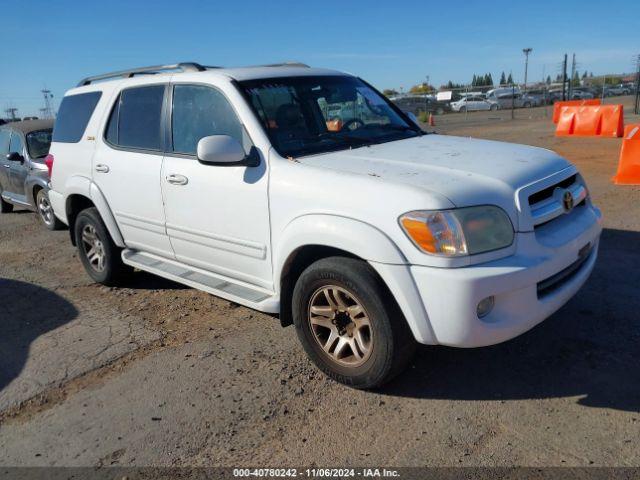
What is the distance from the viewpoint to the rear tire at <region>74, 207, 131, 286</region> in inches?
211

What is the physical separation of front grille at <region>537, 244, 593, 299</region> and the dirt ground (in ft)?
1.96

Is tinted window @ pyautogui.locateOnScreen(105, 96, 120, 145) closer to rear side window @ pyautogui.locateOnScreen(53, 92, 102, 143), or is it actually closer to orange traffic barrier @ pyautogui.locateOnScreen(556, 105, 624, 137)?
rear side window @ pyautogui.locateOnScreen(53, 92, 102, 143)

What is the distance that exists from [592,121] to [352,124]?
50.7ft

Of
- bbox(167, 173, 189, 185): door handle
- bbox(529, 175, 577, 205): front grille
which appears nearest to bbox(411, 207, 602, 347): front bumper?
bbox(529, 175, 577, 205): front grille

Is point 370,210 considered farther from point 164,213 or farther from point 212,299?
point 212,299

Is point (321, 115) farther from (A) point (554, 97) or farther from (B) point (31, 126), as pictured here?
(A) point (554, 97)

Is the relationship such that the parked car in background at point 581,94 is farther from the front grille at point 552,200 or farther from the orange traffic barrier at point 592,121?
the front grille at point 552,200

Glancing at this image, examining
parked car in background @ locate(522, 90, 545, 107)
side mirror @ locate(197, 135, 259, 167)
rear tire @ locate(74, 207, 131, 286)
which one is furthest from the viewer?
parked car in background @ locate(522, 90, 545, 107)

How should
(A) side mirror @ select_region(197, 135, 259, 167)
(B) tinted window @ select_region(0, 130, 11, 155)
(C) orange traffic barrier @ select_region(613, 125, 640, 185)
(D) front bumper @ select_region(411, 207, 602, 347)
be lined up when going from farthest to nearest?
(B) tinted window @ select_region(0, 130, 11, 155)
(C) orange traffic barrier @ select_region(613, 125, 640, 185)
(A) side mirror @ select_region(197, 135, 259, 167)
(D) front bumper @ select_region(411, 207, 602, 347)

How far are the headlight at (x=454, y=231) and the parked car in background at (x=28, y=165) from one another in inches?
285

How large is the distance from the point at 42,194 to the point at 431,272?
773 centimetres

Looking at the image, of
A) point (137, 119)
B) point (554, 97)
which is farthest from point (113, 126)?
point (554, 97)

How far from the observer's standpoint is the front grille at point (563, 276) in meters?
3.10

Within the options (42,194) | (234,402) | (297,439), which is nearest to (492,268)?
(297,439)
